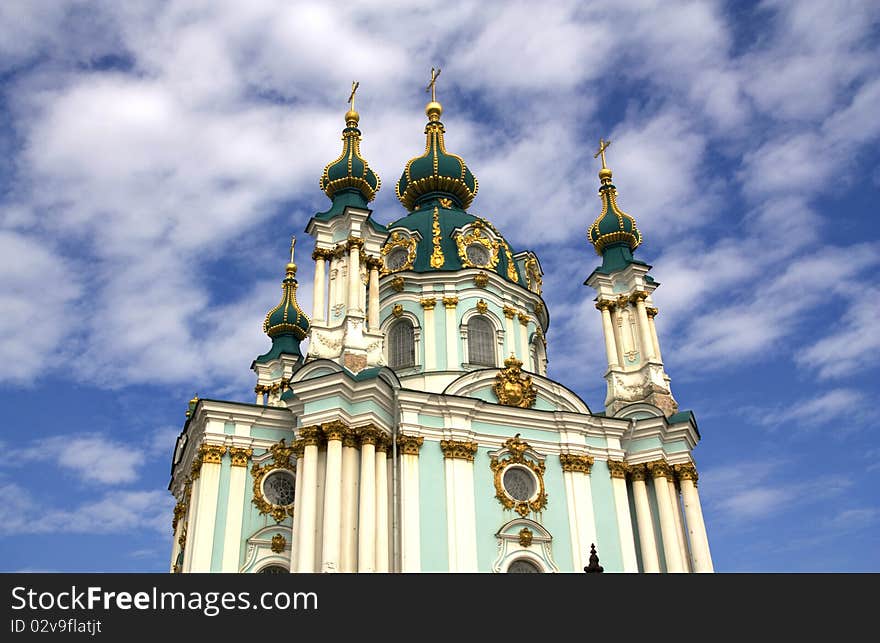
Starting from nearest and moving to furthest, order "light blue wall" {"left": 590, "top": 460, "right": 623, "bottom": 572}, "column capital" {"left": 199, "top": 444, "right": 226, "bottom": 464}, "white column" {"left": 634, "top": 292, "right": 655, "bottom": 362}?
"column capital" {"left": 199, "top": 444, "right": 226, "bottom": 464}
"light blue wall" {"left": 590, "top": 460, "right": 623, "bottom": 572}
"white column" {"left": 634, "top": 292, "right": 655, "bottom": 362}

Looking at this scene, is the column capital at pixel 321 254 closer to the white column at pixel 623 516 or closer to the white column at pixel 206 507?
the white column at pixel 206 507

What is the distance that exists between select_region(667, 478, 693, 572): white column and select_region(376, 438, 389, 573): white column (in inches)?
317

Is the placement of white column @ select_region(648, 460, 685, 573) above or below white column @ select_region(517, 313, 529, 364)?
below

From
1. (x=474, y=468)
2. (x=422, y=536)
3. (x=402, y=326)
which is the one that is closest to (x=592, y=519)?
(x=474, y=468)

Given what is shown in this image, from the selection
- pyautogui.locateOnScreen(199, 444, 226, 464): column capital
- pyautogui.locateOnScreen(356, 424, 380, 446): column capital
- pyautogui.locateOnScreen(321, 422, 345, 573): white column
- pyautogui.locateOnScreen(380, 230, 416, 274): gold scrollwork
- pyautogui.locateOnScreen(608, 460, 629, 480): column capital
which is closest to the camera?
pyautogui.locateOnScreen(321, 422, 345, 573): white column

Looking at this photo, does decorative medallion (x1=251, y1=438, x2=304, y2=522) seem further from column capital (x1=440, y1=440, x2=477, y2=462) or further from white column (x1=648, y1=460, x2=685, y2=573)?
white column (x1=648, y1=460, x2=685, y2=573)

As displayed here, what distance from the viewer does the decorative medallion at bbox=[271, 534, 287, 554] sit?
63.8 feet

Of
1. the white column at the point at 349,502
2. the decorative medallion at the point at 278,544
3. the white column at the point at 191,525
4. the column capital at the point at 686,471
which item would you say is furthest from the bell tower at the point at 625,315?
the white column at the point at 191,525

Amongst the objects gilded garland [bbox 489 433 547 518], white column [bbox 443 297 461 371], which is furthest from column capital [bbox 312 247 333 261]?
gilded garland [bbox 489 433 547 518]

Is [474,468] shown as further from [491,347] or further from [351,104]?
[351,104]

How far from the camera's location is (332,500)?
18.0 m

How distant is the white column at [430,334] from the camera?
24422 mm
